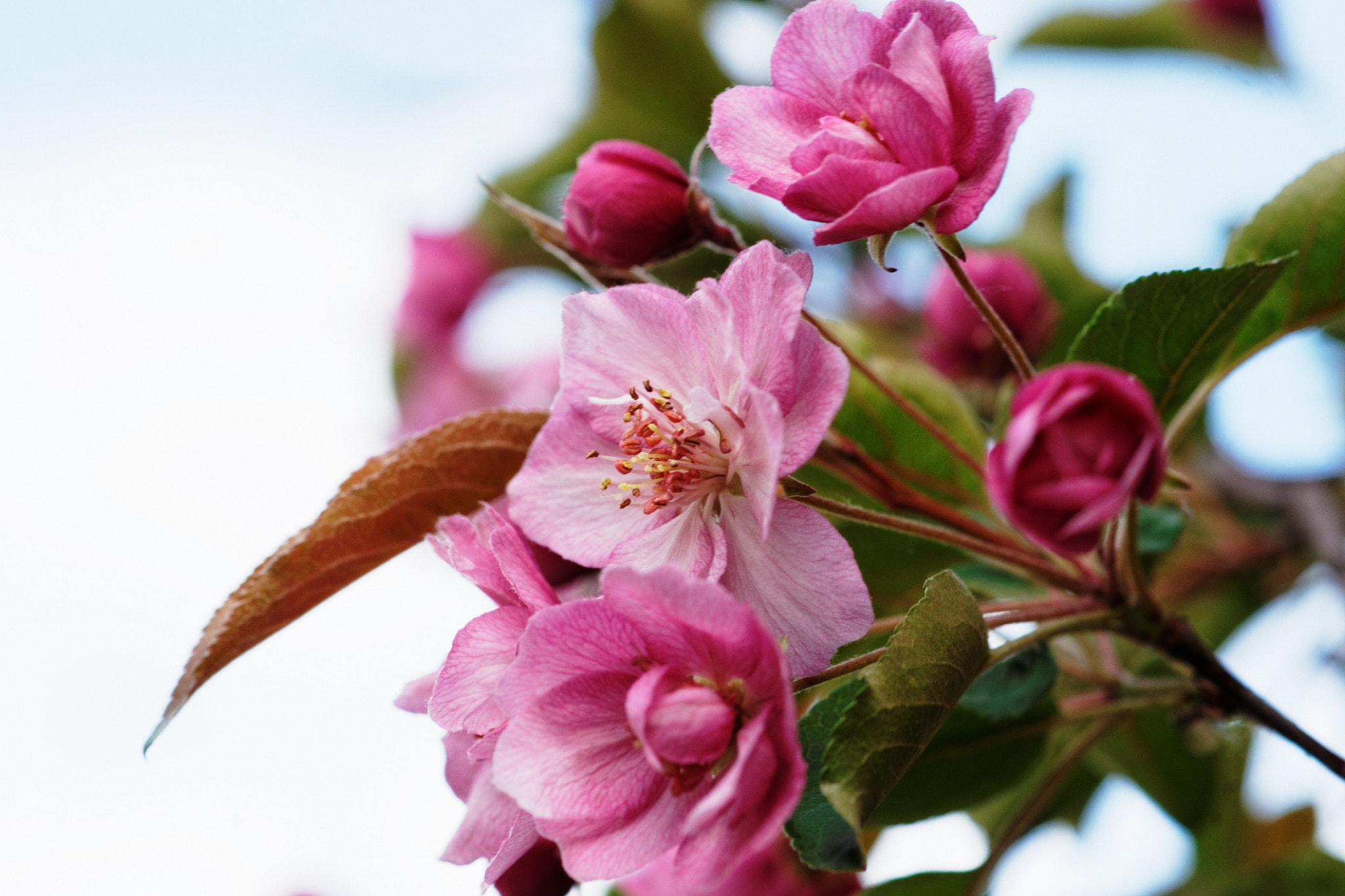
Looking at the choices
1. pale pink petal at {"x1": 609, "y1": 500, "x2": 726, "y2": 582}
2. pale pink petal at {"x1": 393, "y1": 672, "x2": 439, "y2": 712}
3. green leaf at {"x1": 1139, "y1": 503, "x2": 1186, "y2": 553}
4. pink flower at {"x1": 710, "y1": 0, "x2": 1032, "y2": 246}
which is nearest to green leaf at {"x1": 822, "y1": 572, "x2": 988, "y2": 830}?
pale pink petal at {"x1": 609, "y1": 500, "x2": 726, "y2": 582}

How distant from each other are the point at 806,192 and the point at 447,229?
2.02 meters

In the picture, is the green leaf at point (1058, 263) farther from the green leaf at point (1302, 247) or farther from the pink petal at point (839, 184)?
the pink petal at point (839, 184)

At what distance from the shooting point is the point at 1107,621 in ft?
3.11

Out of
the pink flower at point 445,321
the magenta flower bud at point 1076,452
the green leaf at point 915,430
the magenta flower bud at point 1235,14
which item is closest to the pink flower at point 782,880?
the green leaf at point 915,430

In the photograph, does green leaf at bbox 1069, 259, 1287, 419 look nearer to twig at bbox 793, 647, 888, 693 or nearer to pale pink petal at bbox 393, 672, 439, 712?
twig at bbox 793, 647, 888, 693

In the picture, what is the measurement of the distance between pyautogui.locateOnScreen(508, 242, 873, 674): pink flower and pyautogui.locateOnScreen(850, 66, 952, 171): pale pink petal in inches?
4.3

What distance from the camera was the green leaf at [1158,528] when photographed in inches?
43.9

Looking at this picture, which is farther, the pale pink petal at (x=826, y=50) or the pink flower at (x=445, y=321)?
the pink flower at (x=445, y=321)

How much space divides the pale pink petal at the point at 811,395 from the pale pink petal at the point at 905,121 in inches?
5.2

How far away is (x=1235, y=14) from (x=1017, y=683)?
80.5 inches

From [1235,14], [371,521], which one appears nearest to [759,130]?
[371,521]

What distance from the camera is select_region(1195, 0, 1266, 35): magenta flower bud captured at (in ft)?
7.96

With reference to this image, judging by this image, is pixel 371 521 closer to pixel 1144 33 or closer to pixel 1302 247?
pixel 1302 247

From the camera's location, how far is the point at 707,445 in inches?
33.5
